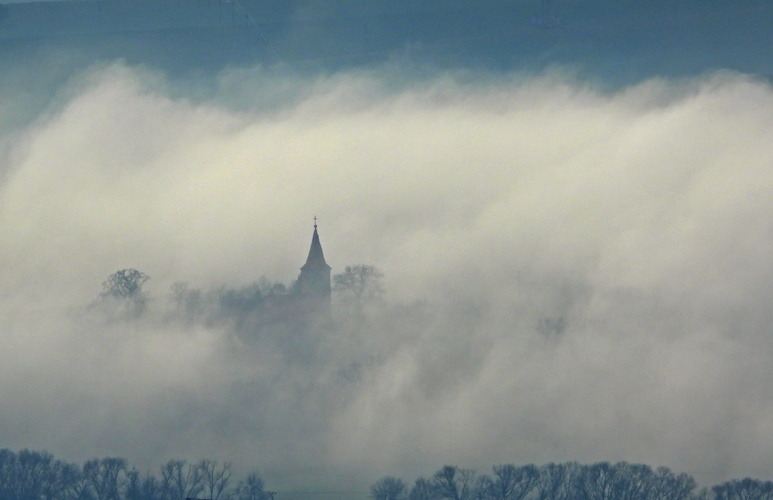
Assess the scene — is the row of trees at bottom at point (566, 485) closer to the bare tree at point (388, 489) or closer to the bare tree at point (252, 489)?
the bare tree at point (388, 489)

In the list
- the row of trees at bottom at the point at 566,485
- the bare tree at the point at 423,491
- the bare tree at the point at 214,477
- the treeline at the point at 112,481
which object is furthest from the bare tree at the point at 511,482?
the bare tree at the point at 214,477

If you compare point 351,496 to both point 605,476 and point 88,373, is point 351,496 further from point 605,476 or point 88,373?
point 88,373

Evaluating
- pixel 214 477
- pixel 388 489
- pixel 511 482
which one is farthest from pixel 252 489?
pixel 511 482

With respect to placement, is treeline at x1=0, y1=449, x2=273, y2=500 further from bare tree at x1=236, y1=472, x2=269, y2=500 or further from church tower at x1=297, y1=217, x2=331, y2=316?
church tower at x1=297, y1=217, x2=331, y2=316

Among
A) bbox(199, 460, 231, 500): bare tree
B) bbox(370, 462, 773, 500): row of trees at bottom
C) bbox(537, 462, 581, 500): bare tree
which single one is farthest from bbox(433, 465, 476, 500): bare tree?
bbox(199, 460, 231, 500): bare tree

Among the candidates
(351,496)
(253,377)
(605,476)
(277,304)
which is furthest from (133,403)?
(605,476)

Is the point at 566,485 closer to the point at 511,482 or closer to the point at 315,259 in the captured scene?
the point at 511,482
